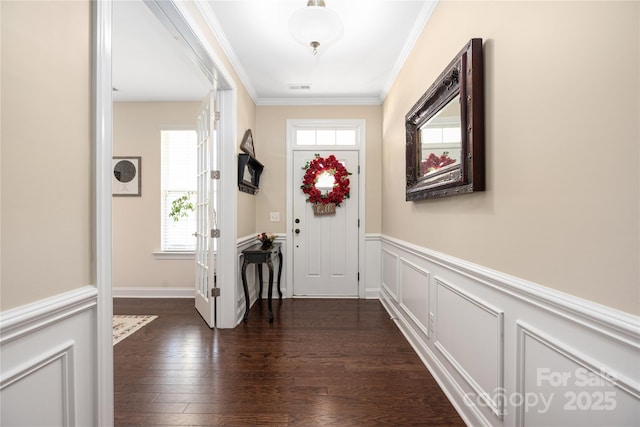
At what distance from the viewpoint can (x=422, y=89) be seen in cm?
238

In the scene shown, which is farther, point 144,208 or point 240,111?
point 144,208

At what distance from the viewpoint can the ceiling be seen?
2.25 m

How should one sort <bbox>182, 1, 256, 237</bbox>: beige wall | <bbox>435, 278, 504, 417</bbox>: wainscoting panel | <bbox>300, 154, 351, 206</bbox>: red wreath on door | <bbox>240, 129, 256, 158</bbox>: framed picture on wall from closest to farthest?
<bbox>435, 278, 504, 417</bbox>: wainscoting panel
<bbox>182, 1, 256, 237</bbox>: beige wall
<bbox>240, 129, 256, 158</bbox>: framed picture on wall
<bbox>300, 154, 351, 206</bbox>: red wreath on door

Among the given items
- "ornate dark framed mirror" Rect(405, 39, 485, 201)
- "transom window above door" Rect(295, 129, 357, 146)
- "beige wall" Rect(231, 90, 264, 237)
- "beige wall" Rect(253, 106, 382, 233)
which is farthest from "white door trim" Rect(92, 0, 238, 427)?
"transom window above door" Rect(295, 129, 357, 146)

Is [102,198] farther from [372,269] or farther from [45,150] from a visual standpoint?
[372,269]

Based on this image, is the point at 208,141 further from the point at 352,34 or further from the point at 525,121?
the point at 525,121

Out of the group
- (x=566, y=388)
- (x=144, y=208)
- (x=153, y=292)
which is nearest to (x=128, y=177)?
(x=144, y=208)

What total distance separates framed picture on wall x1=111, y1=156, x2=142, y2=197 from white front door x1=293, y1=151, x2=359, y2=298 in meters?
2.08

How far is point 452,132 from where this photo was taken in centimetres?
180

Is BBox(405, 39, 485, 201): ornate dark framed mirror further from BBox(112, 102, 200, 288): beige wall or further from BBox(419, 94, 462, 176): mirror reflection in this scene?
BBox(112, 102, 200, 288): beige wall

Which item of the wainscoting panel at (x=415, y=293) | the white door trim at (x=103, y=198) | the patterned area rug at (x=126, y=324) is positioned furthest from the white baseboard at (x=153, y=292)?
the white door trim at (x=103, y=198)

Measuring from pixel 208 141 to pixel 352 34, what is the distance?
1663mm

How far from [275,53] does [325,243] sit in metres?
2.28

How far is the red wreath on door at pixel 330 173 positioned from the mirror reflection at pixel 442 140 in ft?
5.10
